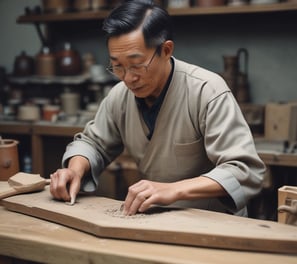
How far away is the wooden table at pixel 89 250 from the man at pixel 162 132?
21 cm

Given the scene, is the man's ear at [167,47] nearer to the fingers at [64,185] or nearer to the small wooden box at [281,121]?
the fingers at [64,185]

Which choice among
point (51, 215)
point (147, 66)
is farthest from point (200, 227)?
point (147, 66)

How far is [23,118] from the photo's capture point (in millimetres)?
4531

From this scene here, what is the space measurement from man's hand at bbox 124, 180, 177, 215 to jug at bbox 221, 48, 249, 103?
2346 mm

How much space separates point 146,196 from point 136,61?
529 millimetres

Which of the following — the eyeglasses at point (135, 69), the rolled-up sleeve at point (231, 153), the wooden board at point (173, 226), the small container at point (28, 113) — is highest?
the eyeglasses at point (135, 69)

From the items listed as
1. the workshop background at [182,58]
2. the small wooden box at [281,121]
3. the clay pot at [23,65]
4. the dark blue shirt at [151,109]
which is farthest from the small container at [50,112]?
the dark blue shirt at [151,109]

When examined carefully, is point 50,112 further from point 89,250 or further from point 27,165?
point 89,250

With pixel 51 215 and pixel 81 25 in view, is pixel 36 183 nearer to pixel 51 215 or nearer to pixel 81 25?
pixel 51 215

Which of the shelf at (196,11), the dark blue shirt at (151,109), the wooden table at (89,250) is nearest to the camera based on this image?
the wooden table at (89,250)

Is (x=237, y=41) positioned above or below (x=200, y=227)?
above

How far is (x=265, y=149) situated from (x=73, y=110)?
5.80ft

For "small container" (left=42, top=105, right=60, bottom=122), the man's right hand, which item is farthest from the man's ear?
"small container" (left=42, top=105, right=60, bottom=122)

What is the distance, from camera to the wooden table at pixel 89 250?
148 centimetres
